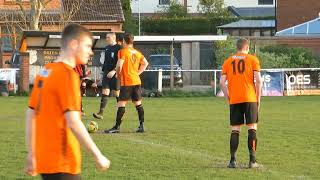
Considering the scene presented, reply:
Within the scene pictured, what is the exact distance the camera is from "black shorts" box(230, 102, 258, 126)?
1138cm

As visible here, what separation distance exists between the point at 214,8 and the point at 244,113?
6294 centimetres

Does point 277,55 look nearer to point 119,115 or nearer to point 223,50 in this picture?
point 223,50

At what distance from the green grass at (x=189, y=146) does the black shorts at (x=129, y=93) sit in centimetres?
73

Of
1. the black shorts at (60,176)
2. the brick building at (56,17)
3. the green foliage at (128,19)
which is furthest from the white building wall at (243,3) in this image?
the black shorts at (60,176)

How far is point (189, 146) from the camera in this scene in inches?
550

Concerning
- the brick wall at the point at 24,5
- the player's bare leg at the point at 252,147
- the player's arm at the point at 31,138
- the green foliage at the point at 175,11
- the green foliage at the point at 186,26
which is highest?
the green foliage at the point at 175,11

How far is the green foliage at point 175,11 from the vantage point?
2926 inches

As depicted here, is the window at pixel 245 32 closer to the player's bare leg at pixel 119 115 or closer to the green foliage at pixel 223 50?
the green foliage at pixel 223 50

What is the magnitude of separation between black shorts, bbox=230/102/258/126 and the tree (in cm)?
6107

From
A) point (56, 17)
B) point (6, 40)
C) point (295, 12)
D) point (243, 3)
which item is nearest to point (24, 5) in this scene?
point (56, 17)

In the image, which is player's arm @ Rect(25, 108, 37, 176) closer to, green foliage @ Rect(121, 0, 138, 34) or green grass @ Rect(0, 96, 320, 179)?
green grass @ Rect(0, 96, 320, 179)

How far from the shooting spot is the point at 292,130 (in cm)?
1731

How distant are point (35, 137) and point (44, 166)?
25cm

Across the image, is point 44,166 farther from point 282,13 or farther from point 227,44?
point 282,13
